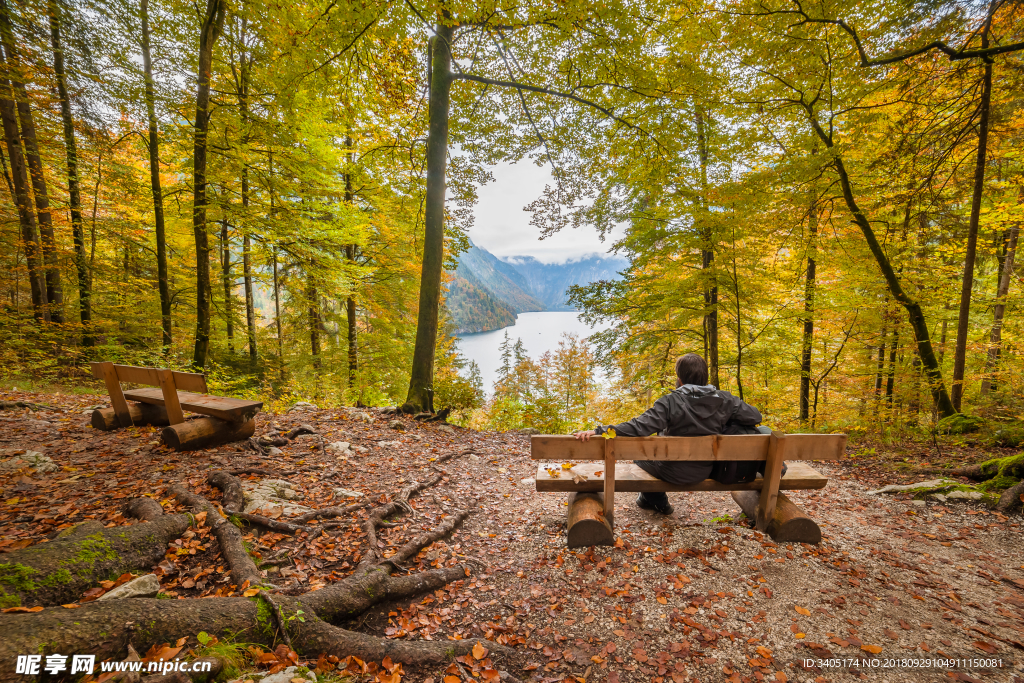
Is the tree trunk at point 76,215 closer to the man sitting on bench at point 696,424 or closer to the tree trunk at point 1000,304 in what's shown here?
the man sitting on bench at point 696,424

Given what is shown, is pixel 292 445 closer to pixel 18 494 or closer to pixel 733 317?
pixel 18 494

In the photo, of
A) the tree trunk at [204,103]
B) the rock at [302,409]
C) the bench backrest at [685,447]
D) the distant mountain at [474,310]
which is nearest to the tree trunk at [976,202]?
the bench backrest at [685,447]

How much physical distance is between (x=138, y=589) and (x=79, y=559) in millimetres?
389

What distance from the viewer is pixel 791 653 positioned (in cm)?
227

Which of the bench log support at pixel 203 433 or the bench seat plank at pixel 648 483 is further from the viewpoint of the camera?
the bench log support at pixel 203 433

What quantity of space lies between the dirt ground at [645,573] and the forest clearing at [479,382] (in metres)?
0.03

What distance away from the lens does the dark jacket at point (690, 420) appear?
10.6 ft

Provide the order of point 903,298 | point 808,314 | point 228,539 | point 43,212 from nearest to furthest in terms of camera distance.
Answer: point 228,539 < point 903,298 < point 808,314 < point 43,212

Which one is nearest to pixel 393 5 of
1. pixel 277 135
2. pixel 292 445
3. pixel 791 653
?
pixel 277 135

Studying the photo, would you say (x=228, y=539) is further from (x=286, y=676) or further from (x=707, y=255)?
(x=707, y=255)

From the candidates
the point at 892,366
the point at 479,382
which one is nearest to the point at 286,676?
the point at 479,382

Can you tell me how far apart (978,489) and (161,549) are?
7.87m

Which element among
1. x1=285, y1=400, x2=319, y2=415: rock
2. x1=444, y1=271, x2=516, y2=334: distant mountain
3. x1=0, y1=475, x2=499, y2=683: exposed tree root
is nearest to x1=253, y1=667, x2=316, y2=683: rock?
x1=0, y1=475, x2=499, y2=683: exposed tree root

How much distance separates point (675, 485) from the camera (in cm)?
335
